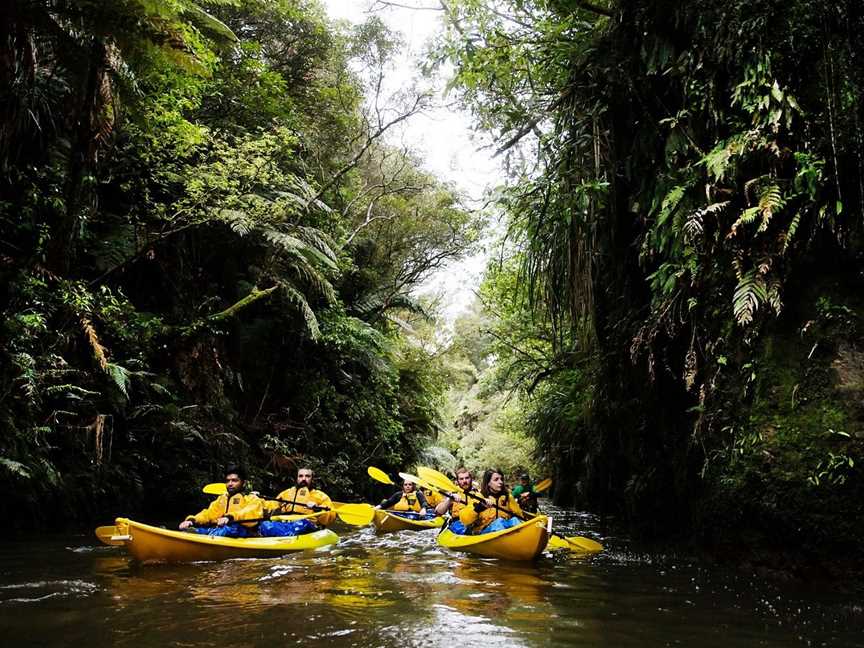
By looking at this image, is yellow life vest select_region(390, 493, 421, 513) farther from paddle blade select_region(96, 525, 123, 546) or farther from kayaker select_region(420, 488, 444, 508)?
paddle blade select_region(96, 525, 123, 546)

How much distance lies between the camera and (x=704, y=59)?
5594mm

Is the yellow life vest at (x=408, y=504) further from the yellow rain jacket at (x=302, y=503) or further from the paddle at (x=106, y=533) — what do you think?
the paddle at (x=106, y=533)

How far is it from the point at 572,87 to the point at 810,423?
157 inches

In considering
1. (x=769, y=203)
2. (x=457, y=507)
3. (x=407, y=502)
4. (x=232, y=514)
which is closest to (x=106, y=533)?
(x=232, y=514)

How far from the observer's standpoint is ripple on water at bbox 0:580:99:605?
174 inches

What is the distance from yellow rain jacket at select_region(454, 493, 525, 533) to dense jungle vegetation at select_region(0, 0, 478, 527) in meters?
4.27

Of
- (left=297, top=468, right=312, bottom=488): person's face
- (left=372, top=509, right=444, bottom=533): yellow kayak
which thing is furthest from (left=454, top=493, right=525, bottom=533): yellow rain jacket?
(left=372, top=509, right=444, bottom=533): yellow kayak

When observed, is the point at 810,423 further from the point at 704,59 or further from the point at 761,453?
the point at 704,59

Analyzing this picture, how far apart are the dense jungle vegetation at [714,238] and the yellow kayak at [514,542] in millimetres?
1472

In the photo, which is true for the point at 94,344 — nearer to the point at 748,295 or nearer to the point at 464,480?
the point at 464,480

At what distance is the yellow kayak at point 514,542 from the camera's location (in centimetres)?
623

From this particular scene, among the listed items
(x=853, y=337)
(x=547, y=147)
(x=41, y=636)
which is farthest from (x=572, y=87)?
(x=41, y=636)

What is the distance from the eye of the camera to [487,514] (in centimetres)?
782

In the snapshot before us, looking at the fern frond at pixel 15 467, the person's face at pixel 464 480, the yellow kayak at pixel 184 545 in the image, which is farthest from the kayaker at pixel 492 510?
the fern frond at pixel 15 467
